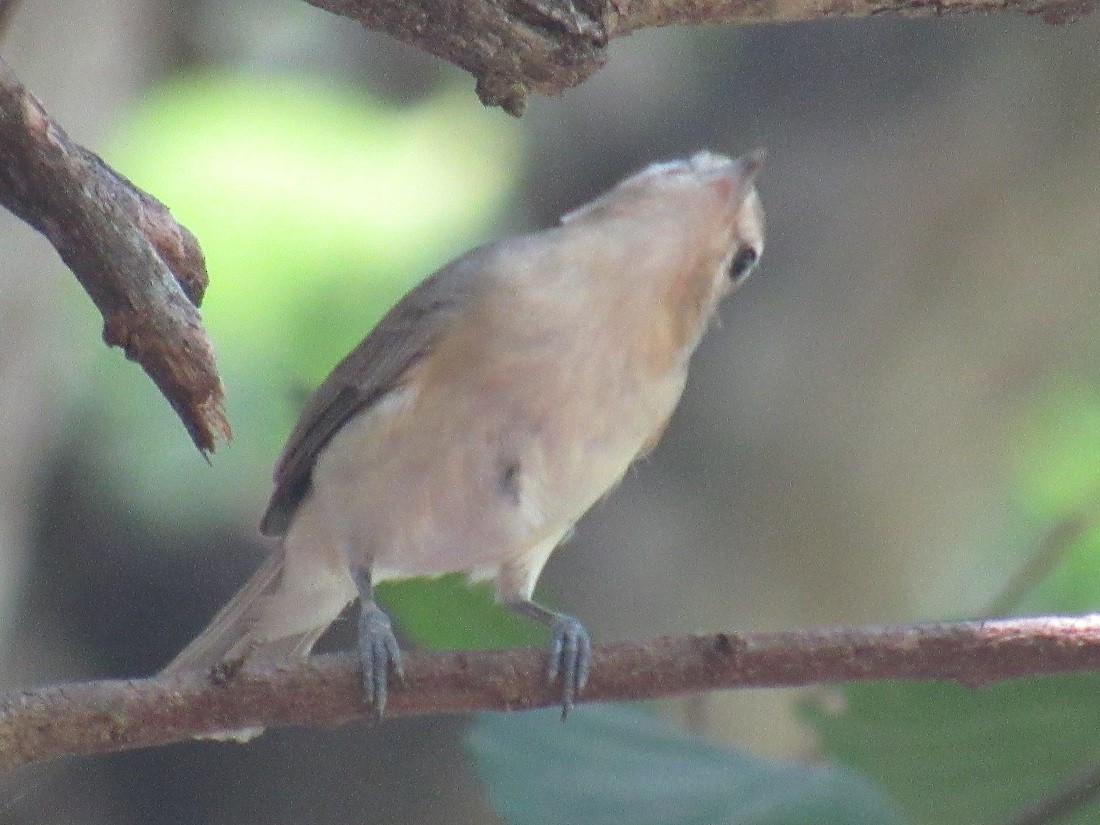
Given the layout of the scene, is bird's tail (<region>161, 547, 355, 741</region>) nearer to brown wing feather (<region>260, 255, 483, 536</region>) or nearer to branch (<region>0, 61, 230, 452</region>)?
brown wing feather (<region>260, 255, 483, 536</region>)

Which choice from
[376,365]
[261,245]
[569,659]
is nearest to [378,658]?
[569,659]

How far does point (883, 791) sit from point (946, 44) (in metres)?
2.45

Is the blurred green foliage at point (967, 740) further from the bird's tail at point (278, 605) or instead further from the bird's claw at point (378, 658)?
the bird's tail at point (278, 605)

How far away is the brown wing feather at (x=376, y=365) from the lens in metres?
2.15

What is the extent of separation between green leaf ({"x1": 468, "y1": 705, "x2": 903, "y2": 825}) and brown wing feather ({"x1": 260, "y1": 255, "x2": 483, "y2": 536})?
482 mm

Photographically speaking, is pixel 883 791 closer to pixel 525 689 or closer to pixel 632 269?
pixel 525 689

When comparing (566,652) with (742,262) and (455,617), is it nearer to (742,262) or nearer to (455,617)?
(455,617)

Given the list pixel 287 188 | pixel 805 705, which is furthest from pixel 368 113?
pixel 805 705

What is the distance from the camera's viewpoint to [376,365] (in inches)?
86.7

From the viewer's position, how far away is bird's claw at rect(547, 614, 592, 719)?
169cm

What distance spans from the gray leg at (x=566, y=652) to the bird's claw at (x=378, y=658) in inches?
7.0

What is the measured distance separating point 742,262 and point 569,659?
56 centimetres

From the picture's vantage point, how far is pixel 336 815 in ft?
9.89

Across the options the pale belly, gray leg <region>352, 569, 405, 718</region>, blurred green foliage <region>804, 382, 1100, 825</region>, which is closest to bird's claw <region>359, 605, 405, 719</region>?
gray leg <region>352, 569, 405, 718</region>
